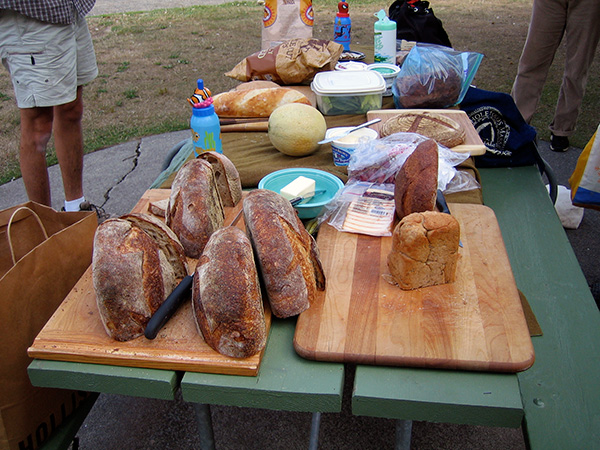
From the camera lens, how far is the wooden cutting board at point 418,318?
1.20 metres

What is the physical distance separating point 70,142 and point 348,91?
2006 mm

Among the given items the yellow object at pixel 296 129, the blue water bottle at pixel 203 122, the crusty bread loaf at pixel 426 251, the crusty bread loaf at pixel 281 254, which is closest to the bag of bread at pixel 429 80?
the yellow object at pixel 296 129

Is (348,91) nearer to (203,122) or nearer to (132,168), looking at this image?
(203,122)

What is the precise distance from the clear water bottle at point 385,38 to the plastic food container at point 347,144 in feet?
3.84

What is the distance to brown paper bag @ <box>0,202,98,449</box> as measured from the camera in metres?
1.38

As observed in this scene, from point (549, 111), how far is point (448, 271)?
17.0 feet

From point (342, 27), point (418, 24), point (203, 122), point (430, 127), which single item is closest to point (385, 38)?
point (342, 27)

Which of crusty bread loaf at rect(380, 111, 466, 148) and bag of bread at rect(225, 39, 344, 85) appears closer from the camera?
crusty bread loaf at rect(380, 111, 466, 148)

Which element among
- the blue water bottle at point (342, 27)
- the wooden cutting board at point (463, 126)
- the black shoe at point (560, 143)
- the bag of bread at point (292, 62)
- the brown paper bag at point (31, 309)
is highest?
the blue water bottle at point (342, 27)

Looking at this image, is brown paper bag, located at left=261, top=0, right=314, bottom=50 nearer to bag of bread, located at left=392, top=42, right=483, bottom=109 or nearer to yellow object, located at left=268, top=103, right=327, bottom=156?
bag of bread, located at left=392, top=42, right=483, bottom=109

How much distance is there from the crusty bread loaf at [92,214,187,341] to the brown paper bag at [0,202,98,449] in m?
0.32

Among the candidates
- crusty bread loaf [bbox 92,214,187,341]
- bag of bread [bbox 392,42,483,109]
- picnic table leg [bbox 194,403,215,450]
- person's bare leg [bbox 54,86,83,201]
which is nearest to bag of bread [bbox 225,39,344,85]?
bag of bread [bbox 392,42,483,109]

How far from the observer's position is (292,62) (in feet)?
10.1

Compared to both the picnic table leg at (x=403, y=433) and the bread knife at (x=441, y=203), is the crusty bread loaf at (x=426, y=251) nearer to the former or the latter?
the bread knife at (x=441, y=203)
